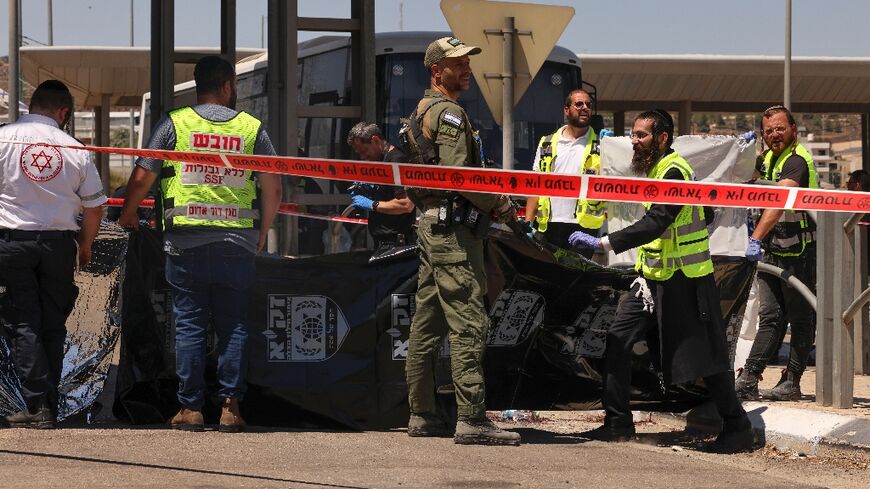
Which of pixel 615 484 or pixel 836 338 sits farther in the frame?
pixel 836 338

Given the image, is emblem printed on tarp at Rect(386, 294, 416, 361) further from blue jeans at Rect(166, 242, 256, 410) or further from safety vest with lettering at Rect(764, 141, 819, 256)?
safety vest with lettering at Rect(764, 141, 819, 256)

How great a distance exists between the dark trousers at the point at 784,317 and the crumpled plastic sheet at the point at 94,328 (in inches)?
160

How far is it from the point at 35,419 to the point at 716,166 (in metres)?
5.49

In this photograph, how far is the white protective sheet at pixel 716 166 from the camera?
10.5m

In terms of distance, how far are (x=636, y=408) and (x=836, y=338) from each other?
1.28 metres

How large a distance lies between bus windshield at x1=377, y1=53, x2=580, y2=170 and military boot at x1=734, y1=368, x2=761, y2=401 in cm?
699

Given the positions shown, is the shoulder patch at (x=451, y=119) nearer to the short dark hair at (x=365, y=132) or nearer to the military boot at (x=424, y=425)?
the military boot at (x=424, y=425)

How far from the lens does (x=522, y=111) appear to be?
16812 millimetres

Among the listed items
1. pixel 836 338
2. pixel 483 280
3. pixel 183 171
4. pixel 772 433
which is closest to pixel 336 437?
pixel 483 280

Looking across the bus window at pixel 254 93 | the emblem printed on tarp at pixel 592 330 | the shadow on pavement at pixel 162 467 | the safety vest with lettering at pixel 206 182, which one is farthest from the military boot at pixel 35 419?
the bus window at pixel 254 93

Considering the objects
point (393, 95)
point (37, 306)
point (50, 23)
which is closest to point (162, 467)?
point (37, 306)

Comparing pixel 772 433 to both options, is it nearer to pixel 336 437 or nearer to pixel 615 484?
pixel 615 484

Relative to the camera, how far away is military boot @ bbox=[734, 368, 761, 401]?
9352mm

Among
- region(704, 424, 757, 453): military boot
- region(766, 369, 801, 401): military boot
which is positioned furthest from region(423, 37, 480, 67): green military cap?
region(766, 369, 801, 401): military boot
